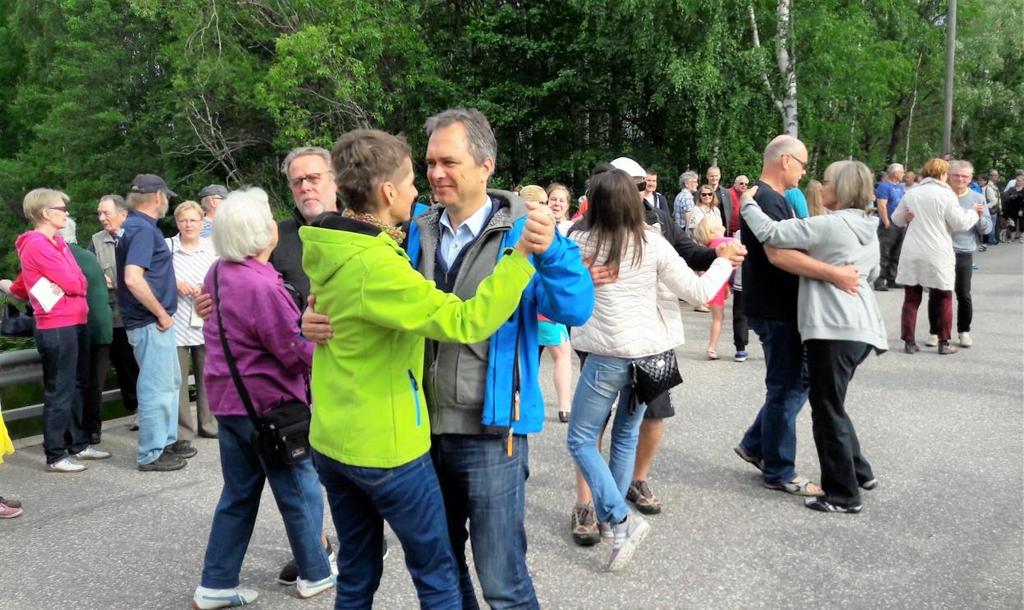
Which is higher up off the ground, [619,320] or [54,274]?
[54,274]

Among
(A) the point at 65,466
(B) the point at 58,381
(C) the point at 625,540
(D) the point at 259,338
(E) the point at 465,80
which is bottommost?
(A) the point at 65,466

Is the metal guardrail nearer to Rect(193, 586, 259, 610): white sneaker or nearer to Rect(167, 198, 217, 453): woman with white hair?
Rect(167, 198, 217, 453): woman with white hair

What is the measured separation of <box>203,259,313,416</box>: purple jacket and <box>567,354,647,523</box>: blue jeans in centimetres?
135

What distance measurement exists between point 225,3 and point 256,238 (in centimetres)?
2220

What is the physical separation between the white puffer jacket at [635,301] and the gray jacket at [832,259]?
0.77 m

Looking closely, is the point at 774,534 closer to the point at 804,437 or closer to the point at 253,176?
the point at 804,437

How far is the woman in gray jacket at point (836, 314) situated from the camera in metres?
4.38

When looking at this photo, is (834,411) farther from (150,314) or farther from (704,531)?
(150,314)

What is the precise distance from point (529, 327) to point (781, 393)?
107 inches

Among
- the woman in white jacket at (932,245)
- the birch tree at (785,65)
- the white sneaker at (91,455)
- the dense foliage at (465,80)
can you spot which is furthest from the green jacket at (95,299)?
the birch tree at (785,65)

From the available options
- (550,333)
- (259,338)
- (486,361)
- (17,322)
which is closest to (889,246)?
(550,333)

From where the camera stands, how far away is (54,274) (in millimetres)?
5625

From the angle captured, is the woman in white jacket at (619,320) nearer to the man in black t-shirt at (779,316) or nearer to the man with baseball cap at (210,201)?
the man in black t-shirt at (779,316)

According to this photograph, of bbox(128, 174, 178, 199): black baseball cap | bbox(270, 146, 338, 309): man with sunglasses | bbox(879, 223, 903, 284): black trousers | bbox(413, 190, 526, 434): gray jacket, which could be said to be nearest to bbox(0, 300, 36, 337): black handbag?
bbox(128, 174, 178, 199): black baseball cap
